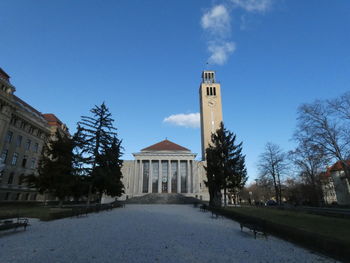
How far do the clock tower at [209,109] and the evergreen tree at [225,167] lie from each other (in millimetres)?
35650

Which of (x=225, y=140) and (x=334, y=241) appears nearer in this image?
(x=334, y=241)

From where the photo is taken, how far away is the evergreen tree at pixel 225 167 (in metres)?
30.2

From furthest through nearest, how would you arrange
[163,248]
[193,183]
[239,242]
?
[193,183], [239,242], [163,248]

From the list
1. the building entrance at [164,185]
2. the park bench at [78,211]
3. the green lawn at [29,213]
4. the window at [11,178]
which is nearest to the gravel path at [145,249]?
the green lawn at [29,213]

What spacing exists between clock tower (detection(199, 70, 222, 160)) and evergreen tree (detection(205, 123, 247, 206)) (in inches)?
1404

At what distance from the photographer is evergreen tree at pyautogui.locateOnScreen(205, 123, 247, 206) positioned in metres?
30.2

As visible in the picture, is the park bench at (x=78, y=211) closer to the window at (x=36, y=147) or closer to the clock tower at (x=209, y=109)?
the window at (x=36, y=147)

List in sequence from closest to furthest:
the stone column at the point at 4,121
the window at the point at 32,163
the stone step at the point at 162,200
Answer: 1. the stone column at the point at 4,121
2. the window at the point at 32,163
3. the stone step at the point at 162,200

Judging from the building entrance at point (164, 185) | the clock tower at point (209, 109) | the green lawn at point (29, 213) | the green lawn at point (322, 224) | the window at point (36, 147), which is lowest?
the green lawn at point (29, 213)

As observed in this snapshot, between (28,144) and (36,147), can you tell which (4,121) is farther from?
(36,147)

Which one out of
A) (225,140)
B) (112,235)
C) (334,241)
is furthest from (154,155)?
(334,241)

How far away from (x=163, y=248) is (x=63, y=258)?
357cm

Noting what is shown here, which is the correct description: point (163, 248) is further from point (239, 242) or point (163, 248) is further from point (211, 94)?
point (211, 94)

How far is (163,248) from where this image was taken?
26.5 feet
